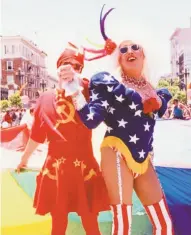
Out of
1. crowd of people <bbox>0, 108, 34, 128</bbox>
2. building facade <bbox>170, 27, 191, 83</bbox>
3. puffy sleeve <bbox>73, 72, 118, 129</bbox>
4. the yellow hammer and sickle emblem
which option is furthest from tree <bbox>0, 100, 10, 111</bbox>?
building facade <bbox>170, 27, 191, 83</bbox>

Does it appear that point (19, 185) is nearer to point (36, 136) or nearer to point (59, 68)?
point (36, 136)

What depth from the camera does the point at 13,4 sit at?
5.35 feet

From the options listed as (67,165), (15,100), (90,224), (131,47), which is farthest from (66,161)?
(131,47)

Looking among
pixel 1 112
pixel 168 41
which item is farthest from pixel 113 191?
pixel 168 41

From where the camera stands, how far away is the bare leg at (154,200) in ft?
4.87

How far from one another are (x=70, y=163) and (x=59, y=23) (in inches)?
22.9

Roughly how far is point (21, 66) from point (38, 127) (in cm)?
35

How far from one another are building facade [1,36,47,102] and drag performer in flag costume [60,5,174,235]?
256mm

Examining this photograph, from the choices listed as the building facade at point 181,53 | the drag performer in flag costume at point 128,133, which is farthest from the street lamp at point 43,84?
the building facade at point 181,53

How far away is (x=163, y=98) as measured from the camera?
5.03ft

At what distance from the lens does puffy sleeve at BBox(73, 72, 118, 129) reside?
136cm

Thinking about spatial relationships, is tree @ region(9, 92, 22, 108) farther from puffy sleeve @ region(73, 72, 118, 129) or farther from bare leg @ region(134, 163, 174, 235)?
bare leg @ region(134, 163, 174, 235)

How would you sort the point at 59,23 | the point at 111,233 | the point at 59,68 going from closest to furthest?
1. the point at 59,68
2. the point at 111,233
3. the point at 59,23

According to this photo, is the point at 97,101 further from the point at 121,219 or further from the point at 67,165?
the point at 121,219
